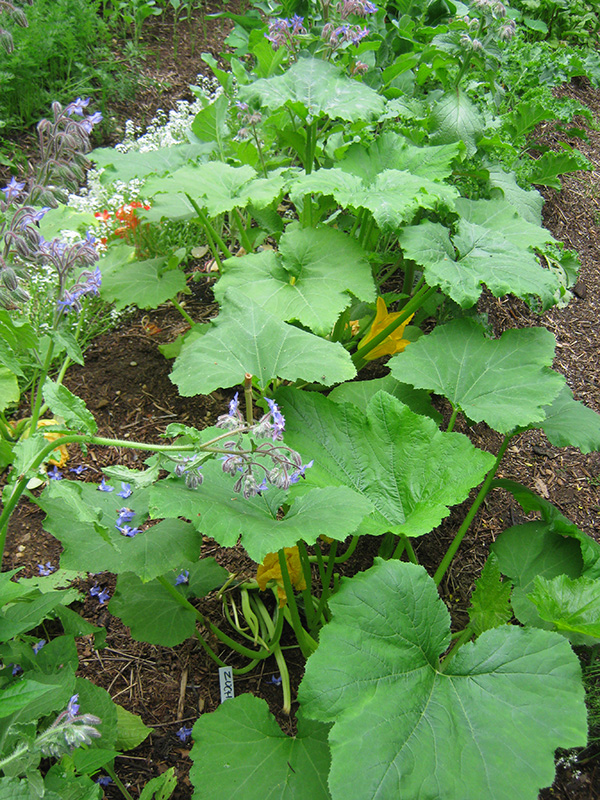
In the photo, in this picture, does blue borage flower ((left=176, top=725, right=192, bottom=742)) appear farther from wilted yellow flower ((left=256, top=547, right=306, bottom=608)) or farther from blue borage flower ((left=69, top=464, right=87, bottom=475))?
blue borage flower ((left=69, top=464, right=87, bottom=475))

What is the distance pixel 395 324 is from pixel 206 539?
1.25 m

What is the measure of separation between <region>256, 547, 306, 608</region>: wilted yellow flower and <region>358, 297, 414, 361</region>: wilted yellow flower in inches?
42.2

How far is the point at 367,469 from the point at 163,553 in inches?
28.5

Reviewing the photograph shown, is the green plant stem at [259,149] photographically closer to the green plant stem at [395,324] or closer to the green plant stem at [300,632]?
the green plant stem at [395,324]

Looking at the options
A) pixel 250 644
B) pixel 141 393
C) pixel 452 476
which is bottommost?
pixel 250 644

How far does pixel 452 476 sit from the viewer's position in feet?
6.63

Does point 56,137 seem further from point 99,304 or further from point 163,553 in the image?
point 99,304

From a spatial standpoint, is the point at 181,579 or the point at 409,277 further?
the point at 409,277

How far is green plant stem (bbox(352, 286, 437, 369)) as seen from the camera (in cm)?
276

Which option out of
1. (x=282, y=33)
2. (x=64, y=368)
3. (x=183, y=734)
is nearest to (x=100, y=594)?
(x=183, y=734)

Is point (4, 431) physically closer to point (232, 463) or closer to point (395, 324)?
point (232, 463)

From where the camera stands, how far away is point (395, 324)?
9.17 feet

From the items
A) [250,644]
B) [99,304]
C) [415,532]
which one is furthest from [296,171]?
[250,644]

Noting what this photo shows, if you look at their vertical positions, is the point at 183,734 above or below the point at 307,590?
below
